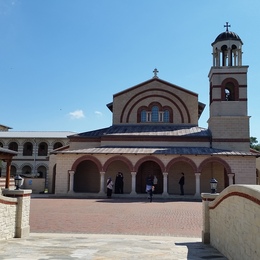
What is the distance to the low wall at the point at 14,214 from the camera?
31.6ft

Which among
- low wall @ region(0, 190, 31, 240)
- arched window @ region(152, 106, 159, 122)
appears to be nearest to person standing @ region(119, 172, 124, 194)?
arched window @ region(152, 106, 159, 122)

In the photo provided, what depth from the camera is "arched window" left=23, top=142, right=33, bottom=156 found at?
5362cm

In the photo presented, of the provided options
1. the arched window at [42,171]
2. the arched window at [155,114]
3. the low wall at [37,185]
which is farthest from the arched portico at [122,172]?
the arched window at [42,171]

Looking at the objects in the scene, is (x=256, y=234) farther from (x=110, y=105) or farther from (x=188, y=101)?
(x=110, y=105)

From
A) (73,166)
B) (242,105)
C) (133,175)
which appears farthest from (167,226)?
(242,105)

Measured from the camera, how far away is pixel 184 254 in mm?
8211

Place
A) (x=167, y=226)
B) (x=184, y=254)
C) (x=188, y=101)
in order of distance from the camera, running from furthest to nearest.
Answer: (x=188, y=101) → (x=167, y=226) → (x=184, y=254)

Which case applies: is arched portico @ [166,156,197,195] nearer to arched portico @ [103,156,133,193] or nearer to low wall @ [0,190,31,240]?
arched portico @ [103,156,133,193]

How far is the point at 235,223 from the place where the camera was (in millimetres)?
7211

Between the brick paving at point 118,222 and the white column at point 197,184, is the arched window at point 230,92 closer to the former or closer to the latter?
the white column at point 197,184

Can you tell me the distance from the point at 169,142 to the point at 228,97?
676cm

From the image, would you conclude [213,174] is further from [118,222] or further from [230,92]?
[118,222]

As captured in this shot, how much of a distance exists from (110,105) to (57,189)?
11106 millimetres

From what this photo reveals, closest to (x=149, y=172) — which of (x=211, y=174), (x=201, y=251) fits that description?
(x=211, y=174)
